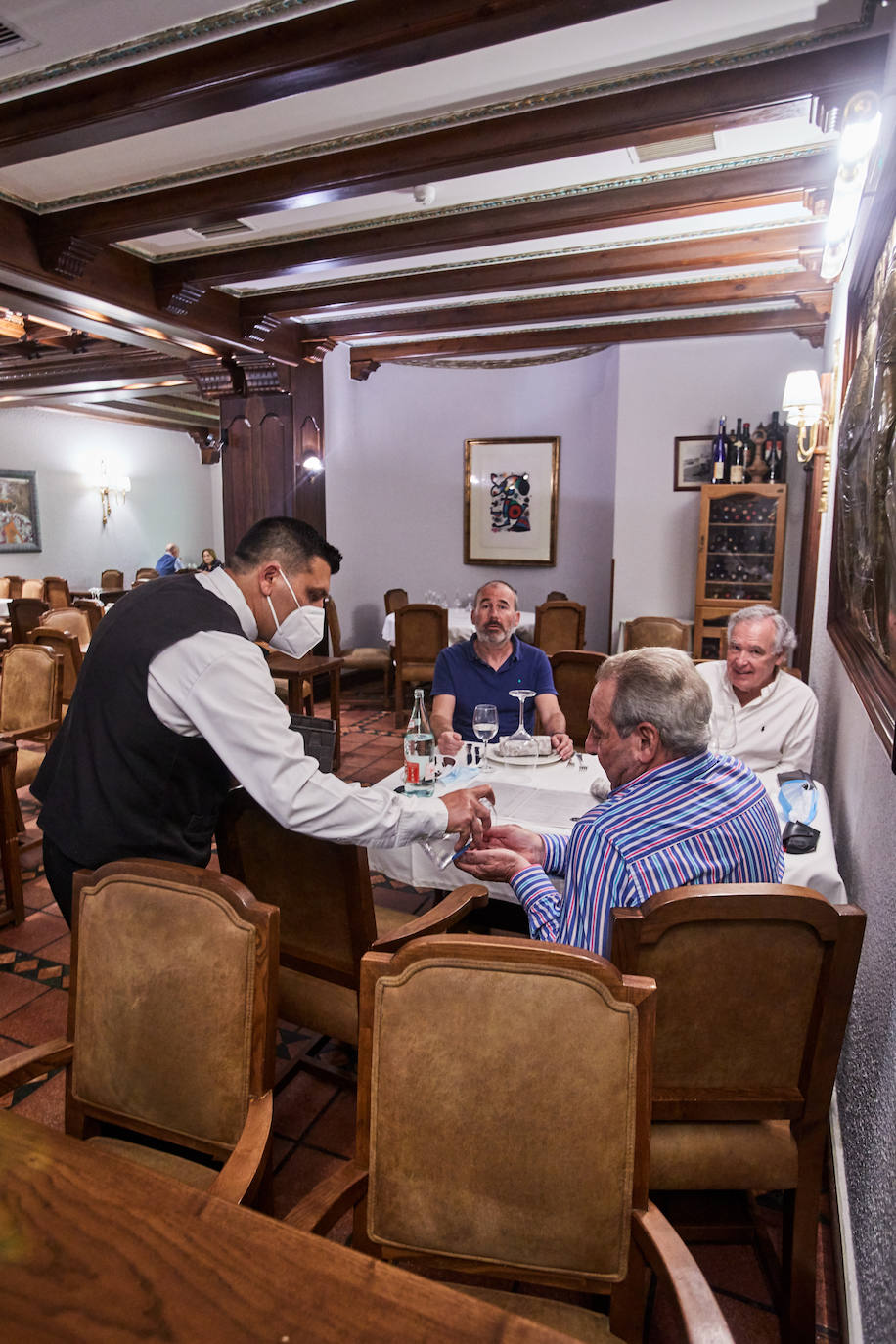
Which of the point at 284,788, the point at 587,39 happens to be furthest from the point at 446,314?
the point at 284,788

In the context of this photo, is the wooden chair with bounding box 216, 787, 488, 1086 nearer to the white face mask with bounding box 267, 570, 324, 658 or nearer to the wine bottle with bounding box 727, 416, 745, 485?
the white face mask with bounding box 267, 570, 324, 658

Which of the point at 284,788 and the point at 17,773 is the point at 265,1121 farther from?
the point at 17,773

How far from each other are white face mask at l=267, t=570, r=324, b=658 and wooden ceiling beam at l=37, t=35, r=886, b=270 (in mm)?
2247

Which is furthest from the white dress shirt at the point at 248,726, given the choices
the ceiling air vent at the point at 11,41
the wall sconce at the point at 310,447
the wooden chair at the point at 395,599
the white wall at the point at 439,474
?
the wooden chair at the point at 395,599

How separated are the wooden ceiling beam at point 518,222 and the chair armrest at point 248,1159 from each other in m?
4.14

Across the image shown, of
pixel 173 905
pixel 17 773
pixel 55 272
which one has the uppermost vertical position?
pixel 55 272

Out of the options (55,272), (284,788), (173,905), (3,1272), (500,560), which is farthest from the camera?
(500,560)

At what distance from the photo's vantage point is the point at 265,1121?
126cm

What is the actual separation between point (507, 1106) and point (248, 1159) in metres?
0.39

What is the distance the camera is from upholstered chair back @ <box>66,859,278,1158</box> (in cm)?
133

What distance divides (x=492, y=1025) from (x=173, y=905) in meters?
0.60

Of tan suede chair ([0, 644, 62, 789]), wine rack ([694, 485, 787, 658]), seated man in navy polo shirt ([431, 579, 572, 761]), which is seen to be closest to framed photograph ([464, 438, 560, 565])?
wine rack ([694, 485, 787, 658])

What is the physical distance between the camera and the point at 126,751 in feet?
5.50

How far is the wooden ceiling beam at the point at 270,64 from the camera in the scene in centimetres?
238
